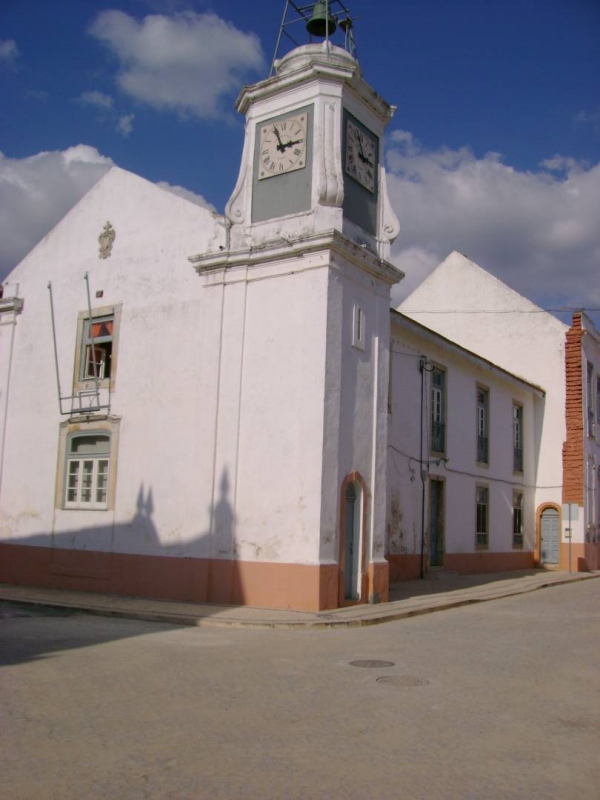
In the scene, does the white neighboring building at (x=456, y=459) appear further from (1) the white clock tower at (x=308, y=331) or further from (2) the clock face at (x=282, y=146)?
(2) the clock face at (x=282, y=146)

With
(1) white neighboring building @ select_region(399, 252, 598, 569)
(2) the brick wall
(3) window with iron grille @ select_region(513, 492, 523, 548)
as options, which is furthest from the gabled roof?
(2) the brick wall

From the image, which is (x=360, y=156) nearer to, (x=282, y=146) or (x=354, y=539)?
(x=282, y=146)

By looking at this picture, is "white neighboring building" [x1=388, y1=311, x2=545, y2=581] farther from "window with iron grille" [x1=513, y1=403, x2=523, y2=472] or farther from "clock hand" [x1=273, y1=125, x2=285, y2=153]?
"clock hand" [x1=273, y1=125, x2=285, y2=153]

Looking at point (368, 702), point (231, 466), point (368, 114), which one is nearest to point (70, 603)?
point (231, 466)

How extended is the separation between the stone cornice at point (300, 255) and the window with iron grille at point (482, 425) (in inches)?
434

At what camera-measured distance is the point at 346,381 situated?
1499 centimetres

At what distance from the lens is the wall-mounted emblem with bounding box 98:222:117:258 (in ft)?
59.8

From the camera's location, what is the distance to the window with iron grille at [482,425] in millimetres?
26188

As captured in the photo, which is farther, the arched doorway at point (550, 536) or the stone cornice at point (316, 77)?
the arched doorway at point (550, 536)

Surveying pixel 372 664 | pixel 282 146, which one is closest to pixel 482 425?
pixel 282 146

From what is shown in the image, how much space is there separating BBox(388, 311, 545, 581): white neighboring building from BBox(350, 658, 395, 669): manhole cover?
10896mm

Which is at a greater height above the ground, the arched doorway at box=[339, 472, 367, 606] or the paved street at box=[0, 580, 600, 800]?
the arched doorway at box=[339, 472, 367, 606]

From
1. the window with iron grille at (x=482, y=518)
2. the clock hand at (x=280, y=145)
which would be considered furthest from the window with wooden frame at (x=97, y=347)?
the window with iron grille at (x=482, y=518)

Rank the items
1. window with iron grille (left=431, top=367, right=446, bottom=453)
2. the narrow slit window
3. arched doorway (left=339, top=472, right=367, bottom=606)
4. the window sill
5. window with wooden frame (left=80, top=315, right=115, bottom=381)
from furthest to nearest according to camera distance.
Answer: window with iron grille (left=431, top=367, right=446, bottom=453)
window with wooden frame (left=80, top=315, right=115, bottom=381)
the window sill
the narrow slit window
arched doorway (left=339, top=472, right=367, bottom=606)
